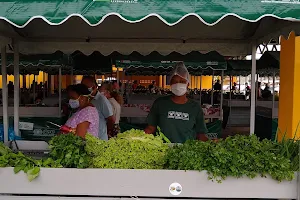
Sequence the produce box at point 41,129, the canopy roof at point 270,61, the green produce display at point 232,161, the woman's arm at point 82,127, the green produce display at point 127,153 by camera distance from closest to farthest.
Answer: the green produce display at point 232,161
the green produce display at point 127,153
the woman's arm at point 82,127
the canopy roof at point 270,61
the produce box at point 41,129

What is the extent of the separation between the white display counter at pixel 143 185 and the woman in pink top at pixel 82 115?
3.47 ft

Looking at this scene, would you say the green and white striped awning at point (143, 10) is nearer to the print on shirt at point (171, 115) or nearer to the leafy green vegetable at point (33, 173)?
the leafy green vegetable at point (33, 173)

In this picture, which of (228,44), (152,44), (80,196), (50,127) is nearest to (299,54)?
(228,44)

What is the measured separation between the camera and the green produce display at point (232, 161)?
2.72 m

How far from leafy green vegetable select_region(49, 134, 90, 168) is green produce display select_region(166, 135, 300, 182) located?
64cm

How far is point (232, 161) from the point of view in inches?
107

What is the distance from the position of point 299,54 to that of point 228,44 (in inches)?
37.4

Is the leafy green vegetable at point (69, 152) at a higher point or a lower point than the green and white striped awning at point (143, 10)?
lower

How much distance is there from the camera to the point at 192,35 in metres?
5.15

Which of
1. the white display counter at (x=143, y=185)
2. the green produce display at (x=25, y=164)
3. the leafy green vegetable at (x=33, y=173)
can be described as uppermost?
the green produce display at (x=25, y=164)

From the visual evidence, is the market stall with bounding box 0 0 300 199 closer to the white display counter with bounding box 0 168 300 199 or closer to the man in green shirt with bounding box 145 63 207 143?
the white display counter with bounding box 0 168 300 199

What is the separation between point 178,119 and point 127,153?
61.0 inches

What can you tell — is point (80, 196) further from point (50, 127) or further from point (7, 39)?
point (50, 127)

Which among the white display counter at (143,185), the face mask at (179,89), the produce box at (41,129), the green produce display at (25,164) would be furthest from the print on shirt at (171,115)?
the produce box at (41,129)
